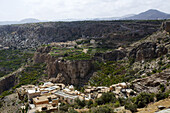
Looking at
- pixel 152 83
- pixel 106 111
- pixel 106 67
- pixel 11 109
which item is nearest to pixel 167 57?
pixel 152 83

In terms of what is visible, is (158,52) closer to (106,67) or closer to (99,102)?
(106,67)

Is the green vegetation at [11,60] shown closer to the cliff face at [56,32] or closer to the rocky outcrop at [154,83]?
the cliff face at [56,32]

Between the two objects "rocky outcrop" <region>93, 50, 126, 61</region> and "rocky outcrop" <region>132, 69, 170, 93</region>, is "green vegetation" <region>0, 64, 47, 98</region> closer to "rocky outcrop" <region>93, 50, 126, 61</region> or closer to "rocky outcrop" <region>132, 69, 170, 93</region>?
"rocky outcrop" <region>93, 50, 126, 61</region>

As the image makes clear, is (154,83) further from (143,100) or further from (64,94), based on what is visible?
(64,94)

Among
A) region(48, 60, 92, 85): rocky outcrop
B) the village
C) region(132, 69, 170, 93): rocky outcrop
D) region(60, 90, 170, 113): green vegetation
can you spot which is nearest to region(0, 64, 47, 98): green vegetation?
region(48, 60, 92, 85): rocky outcrop

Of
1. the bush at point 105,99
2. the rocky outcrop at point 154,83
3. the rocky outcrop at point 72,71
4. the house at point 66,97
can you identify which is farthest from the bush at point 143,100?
the rocky outcrop at point 72,71

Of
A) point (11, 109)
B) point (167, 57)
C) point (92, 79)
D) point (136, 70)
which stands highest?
point (167, 57)

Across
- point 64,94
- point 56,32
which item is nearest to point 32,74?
point 64,94
